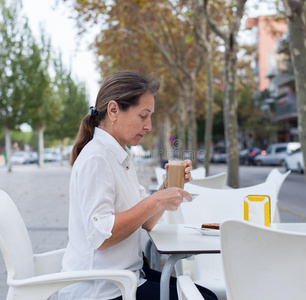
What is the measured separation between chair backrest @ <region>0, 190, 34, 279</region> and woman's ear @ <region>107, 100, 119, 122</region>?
675 mm

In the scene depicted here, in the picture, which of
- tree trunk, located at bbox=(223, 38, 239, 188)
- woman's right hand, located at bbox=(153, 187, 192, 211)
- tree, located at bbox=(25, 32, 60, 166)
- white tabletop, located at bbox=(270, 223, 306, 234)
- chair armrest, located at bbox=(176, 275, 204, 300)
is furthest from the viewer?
tree, located at bbox=(25, 32, 60, 166)

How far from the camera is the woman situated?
2133 millimetres

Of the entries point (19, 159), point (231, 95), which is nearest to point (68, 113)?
point (19, 159)

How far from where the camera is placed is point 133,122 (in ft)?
7.92

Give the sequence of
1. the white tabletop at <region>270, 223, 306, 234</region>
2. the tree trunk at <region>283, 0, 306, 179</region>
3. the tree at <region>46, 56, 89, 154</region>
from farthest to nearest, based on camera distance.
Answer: the tree at <region>46, 56, 89, 154</region>, the tree trunk at <region>283, 0, 306, 179</region>, the white tabletop at <region>270, 223, 306, 234</region>

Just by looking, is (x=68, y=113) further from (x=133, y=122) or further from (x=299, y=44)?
(x=133, y=122)

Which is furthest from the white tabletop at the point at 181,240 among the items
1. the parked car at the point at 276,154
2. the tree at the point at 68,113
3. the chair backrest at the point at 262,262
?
the tree at the point at 68,113

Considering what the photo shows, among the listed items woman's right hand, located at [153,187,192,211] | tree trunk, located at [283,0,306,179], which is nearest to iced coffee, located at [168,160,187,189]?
woman's right hand, located at [153,187,192,211]

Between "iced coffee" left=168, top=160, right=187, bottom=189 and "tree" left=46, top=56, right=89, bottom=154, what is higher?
"tree" left=46, top=56, right=89, bottom=154

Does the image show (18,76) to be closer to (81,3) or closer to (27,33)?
(27,33)

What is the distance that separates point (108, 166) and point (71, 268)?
1.66 feet

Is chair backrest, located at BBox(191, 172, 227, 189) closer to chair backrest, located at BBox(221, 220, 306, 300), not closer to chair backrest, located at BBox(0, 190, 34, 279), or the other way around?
chair backrest, located at BBox(0, 190, 34, 279)

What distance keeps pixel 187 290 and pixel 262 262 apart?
0.50 meters

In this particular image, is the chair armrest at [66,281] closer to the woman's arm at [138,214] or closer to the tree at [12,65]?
the woman's arm at [138,214]
